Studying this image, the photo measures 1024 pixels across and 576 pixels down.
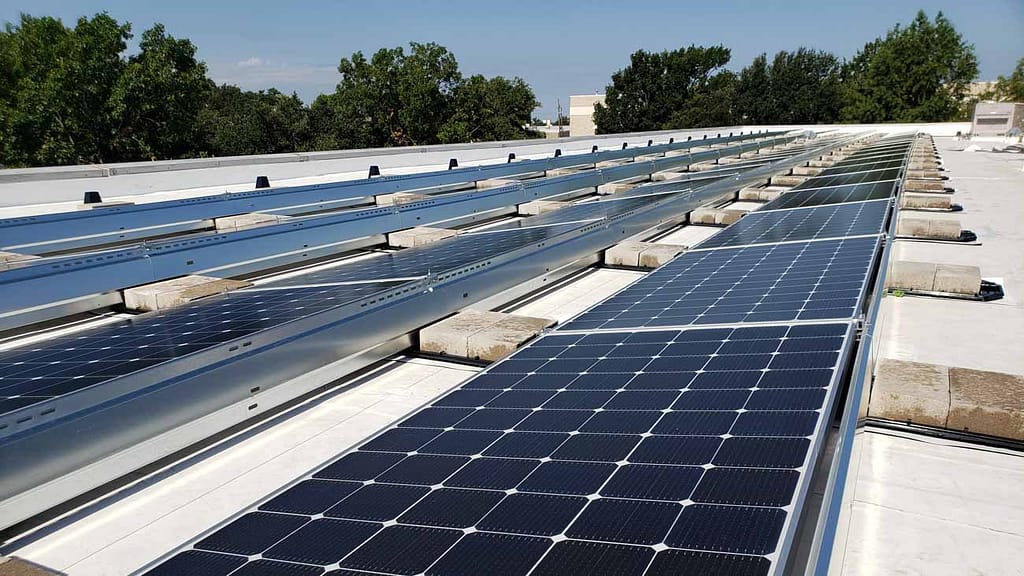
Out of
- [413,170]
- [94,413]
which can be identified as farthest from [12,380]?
[413,170]

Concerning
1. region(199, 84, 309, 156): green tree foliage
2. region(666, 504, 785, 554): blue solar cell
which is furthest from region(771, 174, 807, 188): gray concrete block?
region(199, 84, 309, 156): green tree foliage

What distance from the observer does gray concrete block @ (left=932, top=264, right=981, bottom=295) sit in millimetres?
8227

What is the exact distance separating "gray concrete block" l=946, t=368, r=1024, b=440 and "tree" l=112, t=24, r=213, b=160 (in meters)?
51.8

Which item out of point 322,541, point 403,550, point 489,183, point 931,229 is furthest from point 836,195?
point 322,541

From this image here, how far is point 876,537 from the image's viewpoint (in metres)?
3.65

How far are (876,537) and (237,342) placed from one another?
4.74 meters

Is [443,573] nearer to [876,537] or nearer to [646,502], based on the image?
[646,502]

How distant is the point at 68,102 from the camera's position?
143 feet

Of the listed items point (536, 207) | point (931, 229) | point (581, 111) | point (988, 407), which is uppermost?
point (581, 111)

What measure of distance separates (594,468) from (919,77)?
9564cm

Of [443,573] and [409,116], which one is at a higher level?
[409,116]

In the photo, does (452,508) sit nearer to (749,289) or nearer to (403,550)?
(403,550)

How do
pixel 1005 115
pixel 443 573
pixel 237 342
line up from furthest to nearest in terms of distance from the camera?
1. pixel 1005 115
2. pixel 237 342
3. pixel 443 573

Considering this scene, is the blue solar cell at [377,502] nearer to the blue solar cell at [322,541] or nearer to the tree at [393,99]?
the blue solar cell at [322,541]
